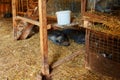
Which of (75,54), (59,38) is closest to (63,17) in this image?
(75,54)

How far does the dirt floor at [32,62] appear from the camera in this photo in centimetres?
307

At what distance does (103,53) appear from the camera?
303 cm

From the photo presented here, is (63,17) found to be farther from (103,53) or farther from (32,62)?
(32,62)

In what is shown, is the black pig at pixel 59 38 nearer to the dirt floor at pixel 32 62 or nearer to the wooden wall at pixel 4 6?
the dirt floor at pixel 32 62

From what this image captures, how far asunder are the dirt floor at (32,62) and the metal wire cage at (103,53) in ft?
0.41

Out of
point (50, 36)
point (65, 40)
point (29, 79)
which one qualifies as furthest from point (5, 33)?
point (29, 79)

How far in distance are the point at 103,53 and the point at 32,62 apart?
1305 millimetres

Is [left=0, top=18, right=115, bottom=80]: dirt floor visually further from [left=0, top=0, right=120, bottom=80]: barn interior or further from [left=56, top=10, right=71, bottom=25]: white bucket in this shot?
[left=56, top=10, right=71, bottom=25]: white bucket

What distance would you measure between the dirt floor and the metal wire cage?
125 millimetres

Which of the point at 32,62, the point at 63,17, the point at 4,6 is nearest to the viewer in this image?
the point at 63,17

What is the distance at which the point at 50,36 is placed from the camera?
4.60m

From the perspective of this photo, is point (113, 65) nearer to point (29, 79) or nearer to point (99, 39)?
point (99, 39)

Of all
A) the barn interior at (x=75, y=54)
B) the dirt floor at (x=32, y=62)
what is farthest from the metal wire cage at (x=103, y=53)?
the dirt floor at (x=32, y=62)

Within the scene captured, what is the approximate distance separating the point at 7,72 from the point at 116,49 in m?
1.78
